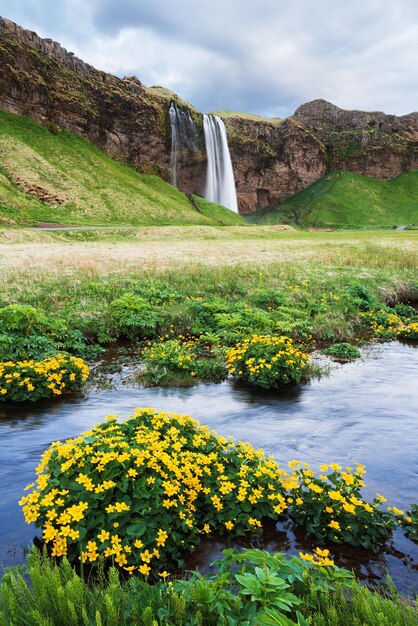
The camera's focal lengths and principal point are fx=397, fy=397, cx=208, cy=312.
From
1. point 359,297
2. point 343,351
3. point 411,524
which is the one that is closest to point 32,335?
point 343,351

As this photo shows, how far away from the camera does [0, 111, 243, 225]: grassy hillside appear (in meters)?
80.8

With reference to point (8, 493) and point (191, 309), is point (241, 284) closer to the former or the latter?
point (191, 309)

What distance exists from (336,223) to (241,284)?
127 metres

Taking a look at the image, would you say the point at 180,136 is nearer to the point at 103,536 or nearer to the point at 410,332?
the point at 410,332

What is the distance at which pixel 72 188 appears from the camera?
307 ft

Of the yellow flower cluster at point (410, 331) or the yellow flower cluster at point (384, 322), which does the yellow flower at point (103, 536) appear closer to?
the yellow flower cluster at point (384, 322)

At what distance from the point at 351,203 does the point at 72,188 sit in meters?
103

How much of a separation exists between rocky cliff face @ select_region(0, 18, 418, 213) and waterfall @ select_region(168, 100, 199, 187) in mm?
1509

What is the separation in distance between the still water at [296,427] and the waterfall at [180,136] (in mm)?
136545

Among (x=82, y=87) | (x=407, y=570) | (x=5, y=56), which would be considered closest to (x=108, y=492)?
(x=407, y=570)

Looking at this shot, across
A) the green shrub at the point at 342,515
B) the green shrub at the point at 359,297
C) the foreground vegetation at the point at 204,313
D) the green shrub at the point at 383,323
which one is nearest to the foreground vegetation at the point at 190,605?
the green shrub at the point at 342,515

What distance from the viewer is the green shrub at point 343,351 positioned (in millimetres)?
13172

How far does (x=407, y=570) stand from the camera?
14.5 ft

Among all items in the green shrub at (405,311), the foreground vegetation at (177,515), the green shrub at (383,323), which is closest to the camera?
the foreground vegetation at (177,515)
